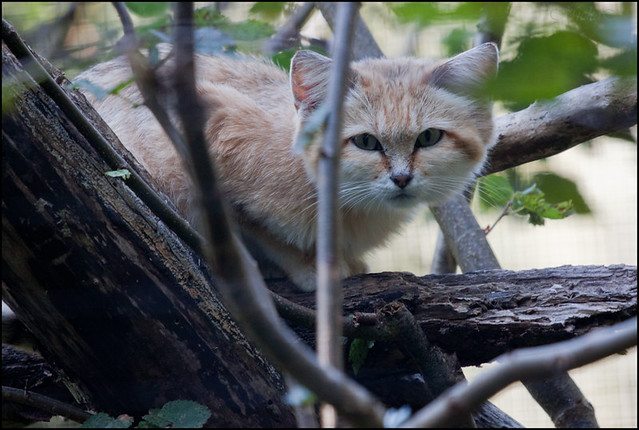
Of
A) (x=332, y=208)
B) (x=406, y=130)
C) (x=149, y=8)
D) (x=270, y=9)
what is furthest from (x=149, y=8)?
(x=406, y=130)

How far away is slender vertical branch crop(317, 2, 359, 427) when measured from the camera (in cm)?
71

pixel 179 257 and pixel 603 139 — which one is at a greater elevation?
pixel 179 257

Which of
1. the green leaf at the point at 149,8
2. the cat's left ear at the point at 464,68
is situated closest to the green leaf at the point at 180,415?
the green leaf at the point at 149,8

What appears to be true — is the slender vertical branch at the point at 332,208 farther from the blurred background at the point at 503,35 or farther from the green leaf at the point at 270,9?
the green leaf at the point at 270,9

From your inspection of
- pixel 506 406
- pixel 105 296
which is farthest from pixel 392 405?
pixel 506 406

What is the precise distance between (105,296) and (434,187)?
3.48 ft

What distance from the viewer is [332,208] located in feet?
2.35

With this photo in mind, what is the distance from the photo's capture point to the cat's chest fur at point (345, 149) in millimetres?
1917

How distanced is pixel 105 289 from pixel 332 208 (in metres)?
0.78

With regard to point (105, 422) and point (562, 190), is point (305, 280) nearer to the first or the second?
point (105, 422)

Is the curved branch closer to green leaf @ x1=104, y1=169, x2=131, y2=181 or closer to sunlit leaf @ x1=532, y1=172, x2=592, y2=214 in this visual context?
sunlit leaf @ x1=532, y1=172, x2=592, y2=214

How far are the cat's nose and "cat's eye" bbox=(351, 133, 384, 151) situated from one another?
12 centimetres

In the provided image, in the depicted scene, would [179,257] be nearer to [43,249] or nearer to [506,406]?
[43,249]

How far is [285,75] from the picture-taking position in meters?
2.59
